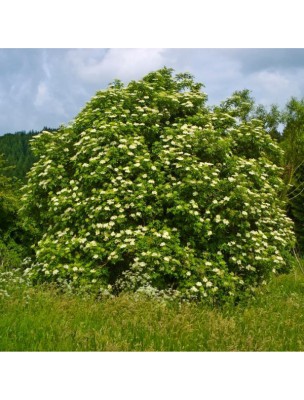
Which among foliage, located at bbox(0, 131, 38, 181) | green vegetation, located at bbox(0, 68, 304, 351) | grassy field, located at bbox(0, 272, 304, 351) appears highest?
foliage, located at bbox(0, 131, 38, 181)

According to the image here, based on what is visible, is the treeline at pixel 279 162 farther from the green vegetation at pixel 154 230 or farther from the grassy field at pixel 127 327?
the grassy field at pixel 127 327

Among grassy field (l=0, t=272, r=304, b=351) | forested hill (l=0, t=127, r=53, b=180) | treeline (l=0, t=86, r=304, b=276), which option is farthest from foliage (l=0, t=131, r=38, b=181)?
grassy field (l=0, t=272, r=304, b=351)

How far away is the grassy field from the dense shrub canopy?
3.07 ft

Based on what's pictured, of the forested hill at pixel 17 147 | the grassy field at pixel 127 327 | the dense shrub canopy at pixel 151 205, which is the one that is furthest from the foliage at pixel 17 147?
the grassy field at pixel 127 327

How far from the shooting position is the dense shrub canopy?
9008 mm

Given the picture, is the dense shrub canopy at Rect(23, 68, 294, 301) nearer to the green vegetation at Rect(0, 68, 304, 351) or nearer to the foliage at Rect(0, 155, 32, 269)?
the green vegetation at Rect(0, 68, 304, 351)

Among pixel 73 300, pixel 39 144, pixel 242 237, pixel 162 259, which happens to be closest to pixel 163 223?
pixel 162 259

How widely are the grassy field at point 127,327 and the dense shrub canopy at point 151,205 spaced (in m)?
0.94

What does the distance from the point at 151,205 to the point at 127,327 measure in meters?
3.37

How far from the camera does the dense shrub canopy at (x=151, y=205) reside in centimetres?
901

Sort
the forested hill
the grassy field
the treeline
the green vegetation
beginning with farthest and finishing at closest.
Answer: the forested hill < the treeline < the green vegetation < the grassy field

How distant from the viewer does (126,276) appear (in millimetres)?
8875

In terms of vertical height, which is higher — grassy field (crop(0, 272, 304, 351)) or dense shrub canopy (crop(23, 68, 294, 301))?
dense shrub canopy (crop(23, 68, 294, 301))

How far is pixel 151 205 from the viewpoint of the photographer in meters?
9.51
